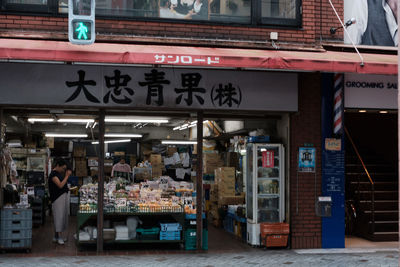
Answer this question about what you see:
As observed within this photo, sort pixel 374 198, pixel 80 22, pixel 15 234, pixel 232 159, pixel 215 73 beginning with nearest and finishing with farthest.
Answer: pixel 80 22
pixel 15 234
pixel 215 73
pixel 374 198
pixel 232 159

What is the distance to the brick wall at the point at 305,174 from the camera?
1127cm

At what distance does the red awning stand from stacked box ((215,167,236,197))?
4.93m

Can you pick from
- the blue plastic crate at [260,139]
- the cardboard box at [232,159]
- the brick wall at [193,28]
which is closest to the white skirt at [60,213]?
the brick wall at [193,28]

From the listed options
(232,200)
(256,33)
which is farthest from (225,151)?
(256,33)

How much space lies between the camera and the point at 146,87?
10.6 metres

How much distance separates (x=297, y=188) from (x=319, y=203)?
1.87 ft

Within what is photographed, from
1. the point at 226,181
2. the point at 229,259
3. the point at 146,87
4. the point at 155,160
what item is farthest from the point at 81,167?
the point at 229,259

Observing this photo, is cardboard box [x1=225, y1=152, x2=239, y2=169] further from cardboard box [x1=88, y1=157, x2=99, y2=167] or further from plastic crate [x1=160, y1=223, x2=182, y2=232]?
cardboard box [x1=88, y1=157, x2=99, y2=167]

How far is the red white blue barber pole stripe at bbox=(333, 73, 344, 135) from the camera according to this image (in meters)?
11.2

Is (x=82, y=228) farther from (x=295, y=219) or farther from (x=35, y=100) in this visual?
(x=295, y=219)

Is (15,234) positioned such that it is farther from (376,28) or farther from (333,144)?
(376,28)

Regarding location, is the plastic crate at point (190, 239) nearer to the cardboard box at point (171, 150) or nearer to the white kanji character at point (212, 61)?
the cardboard box at point (171, 150)

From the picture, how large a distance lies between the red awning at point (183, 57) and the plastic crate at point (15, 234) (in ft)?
11.7

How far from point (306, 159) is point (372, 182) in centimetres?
263
